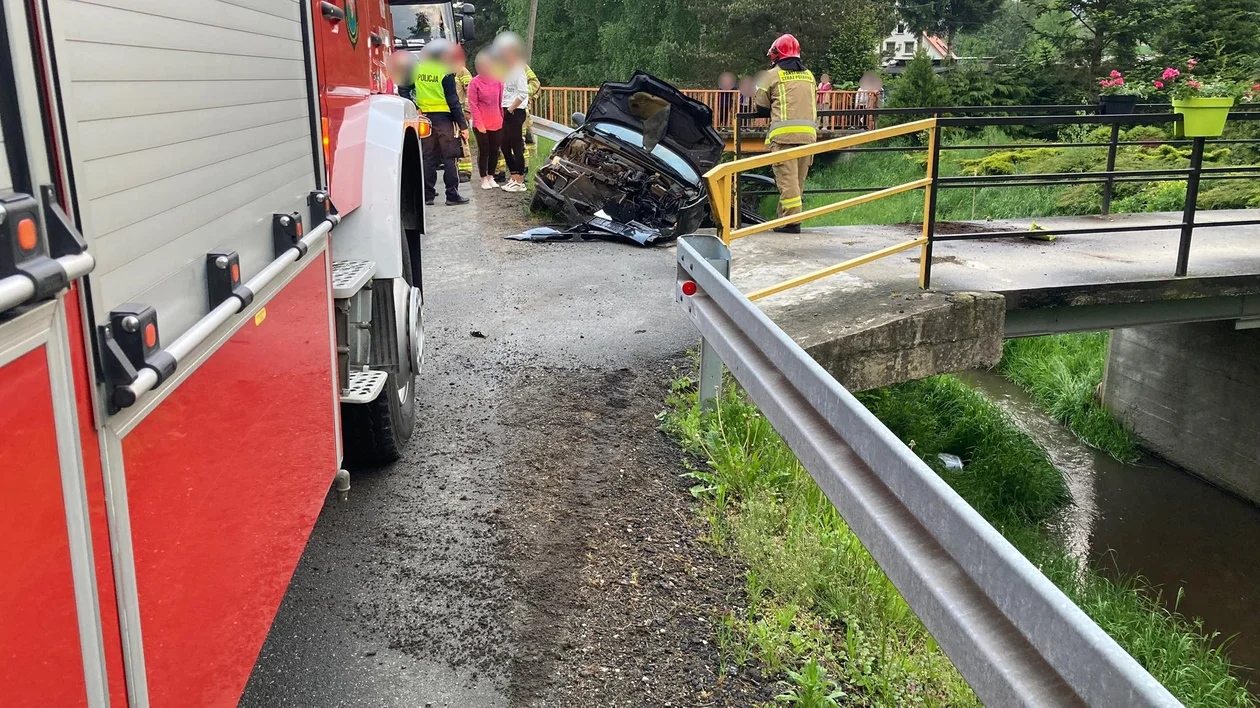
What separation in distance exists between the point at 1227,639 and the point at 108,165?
857 cm

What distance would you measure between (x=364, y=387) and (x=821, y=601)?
1.80 meters

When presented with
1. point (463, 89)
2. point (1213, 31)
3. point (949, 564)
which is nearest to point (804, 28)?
point (1213, 31)

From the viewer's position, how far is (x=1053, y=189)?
1681cm

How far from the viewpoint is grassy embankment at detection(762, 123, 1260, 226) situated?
14383 mm

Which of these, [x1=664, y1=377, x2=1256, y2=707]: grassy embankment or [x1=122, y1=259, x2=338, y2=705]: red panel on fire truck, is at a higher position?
[x1=122, y1=259, x2=338, y2=705]: red panel on fire truck

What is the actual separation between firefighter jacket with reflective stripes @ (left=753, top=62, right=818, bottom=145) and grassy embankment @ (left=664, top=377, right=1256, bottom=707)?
4.01 metres

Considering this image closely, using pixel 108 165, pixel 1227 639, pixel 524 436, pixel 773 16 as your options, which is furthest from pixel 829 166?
pixel 108 165

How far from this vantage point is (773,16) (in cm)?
3209

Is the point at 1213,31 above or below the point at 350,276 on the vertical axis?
above

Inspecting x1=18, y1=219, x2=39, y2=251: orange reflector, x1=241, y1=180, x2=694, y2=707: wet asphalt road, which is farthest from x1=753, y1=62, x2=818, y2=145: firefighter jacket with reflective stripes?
x1=18, y1=219, x2=39, y2=251: orange reflector

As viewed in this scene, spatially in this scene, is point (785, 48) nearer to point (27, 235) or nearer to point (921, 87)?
point (27, 235)

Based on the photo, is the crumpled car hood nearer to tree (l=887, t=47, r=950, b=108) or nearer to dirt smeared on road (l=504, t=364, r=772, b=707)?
dirt smeared on road (l=504, t=364, r=772, b=707)

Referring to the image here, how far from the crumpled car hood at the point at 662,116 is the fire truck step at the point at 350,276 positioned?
24.3 feet

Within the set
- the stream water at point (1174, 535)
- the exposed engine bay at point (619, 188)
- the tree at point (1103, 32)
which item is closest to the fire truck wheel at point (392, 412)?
the stream water at point (1174, 535)
